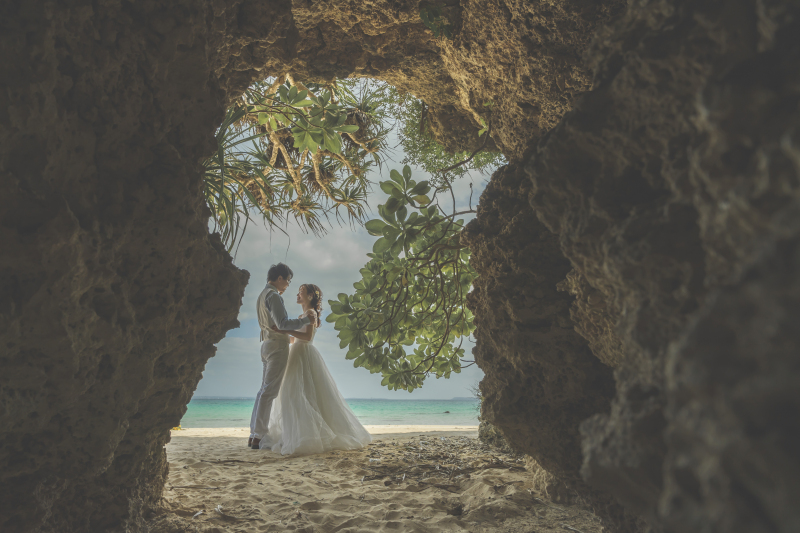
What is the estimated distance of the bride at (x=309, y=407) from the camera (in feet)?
Result: 13.9

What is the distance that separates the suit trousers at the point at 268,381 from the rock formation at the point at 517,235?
2547mm

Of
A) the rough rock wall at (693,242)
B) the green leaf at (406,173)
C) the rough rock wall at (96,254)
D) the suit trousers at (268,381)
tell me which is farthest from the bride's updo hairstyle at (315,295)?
the rough rock wall at (693,242)

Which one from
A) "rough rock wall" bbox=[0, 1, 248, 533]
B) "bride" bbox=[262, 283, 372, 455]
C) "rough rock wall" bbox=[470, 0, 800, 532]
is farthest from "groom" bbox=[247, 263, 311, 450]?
"rough rock wall" bbox=[470, 0, 800, 532]

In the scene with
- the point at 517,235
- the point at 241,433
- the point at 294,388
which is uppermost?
the point at 517,235

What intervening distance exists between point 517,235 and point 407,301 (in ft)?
4.57

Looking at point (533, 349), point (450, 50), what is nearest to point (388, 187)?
point (450, 50)

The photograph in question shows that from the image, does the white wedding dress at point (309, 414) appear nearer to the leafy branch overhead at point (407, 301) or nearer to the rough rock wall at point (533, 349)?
the leafy branch overhead at point (407, 301)

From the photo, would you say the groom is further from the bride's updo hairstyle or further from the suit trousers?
the bride's updo hairstyle

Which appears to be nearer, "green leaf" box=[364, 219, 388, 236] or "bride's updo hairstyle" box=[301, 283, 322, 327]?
"green leaf" box=[364, 219, 388, 236]

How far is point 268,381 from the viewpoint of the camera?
4707mm

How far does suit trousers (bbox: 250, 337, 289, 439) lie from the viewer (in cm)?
449

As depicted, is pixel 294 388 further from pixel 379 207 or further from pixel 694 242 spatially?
pixel 694 242

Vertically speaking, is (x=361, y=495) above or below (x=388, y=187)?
below

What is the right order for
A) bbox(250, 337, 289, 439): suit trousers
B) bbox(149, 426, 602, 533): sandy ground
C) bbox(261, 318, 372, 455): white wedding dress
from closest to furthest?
bbox(149, 426, 602, 533): sandy ground < bbox(261, 318, 372, 455): white wedding dress < bbox(250, 337, 289, 439): suit trousers
